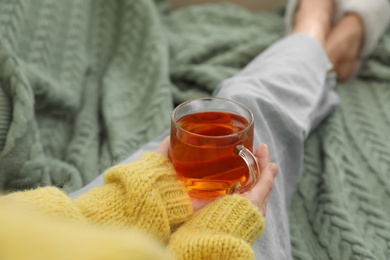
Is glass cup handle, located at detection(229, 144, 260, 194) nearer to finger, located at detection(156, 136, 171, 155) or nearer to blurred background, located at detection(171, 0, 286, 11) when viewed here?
finger, located at detection(156, 136, 171, 155)

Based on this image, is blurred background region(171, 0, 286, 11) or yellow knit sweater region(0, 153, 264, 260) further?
blurred background region(171, 0, 286, 11)

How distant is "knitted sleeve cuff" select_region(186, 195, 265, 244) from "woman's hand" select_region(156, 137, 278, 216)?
3 centimetres

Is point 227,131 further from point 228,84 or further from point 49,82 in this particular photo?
point 49,82

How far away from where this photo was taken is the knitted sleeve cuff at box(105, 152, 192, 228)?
677 millimetres

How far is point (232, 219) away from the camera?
0.65 metres

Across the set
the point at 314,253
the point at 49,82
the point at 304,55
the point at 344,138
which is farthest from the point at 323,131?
the point at 49,82

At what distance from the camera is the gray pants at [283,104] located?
81cm

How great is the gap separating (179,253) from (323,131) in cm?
58

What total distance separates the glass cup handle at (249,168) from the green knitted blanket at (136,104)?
7.9 inches

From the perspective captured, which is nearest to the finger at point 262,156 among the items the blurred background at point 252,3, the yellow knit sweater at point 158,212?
the yellow knit sweater at point 158,212

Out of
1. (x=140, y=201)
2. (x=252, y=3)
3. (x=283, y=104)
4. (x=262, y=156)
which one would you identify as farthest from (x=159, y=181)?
(x=252, y=3)

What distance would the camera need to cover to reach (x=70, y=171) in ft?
3.04

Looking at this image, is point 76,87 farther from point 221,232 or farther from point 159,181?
point 221,232

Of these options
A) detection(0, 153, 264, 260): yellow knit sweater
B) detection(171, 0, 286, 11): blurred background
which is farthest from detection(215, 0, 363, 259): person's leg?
detection(171, 0, 286, 11): blurred background
